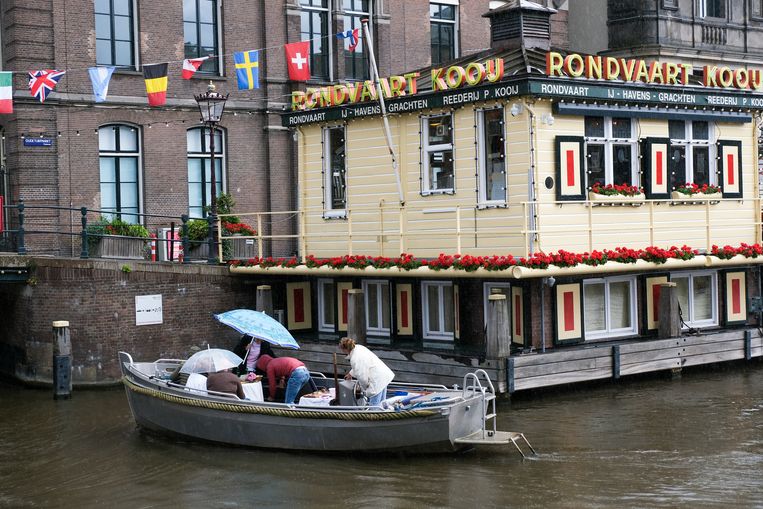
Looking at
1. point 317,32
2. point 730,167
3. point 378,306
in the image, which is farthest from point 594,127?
point 317,32

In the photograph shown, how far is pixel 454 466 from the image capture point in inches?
649

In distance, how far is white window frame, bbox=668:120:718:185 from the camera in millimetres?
24156

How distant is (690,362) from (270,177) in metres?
13.9

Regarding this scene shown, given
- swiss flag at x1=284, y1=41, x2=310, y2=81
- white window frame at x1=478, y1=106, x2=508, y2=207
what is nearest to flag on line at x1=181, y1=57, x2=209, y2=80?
swiss flag at x1=284, y1=41, x2=310, y2=81

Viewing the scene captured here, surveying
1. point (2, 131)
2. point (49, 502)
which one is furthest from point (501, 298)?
point (2, 131)

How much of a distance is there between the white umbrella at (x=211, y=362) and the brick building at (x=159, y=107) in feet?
29.1

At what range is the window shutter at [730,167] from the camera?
24781 millimetres

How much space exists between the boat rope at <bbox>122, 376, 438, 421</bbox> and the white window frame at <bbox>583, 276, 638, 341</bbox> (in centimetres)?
724

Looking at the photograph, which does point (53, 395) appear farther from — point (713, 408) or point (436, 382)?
point (713, 408)

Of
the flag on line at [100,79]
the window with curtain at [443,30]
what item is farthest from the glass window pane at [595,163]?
the window with curtain at [443,30]

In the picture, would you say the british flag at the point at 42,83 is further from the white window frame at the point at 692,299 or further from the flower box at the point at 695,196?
the white window frame at the point at 692,299

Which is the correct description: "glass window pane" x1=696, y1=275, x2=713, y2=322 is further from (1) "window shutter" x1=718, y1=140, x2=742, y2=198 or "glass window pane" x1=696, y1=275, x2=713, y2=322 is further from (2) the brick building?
(2) the brick building

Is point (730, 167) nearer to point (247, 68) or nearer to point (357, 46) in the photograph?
point (247, 68)

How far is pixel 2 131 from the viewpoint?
97.2 feet
